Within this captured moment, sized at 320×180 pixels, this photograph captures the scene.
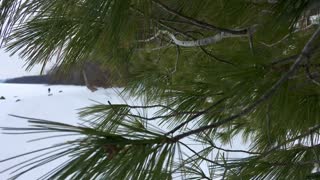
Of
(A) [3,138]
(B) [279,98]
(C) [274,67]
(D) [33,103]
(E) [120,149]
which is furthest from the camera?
(D) [33,103]

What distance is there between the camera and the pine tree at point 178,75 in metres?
0.40

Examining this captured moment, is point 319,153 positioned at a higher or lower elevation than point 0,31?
lower

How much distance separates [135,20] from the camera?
72 centimetres

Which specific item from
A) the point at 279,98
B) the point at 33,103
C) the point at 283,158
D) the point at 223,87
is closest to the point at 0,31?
the point at 223,87

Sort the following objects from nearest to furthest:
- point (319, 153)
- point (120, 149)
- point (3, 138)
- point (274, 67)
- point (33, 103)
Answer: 1. point (120, 149)
2. point (274, 67)
3. point (319, 153)
4. point (3, 138)
5. point (33, 103)

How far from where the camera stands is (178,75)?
1.10 metres

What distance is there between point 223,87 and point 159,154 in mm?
206

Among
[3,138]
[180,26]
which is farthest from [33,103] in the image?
[180,26]

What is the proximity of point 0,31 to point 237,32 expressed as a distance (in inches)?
13.5

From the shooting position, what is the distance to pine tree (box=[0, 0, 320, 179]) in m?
0.40

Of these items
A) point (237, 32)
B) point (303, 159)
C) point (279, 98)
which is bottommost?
point (303, 159)

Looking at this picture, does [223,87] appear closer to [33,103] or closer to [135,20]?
[135,20]

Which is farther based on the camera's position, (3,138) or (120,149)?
(3,138)

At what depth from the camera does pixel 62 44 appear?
664 millimetres
